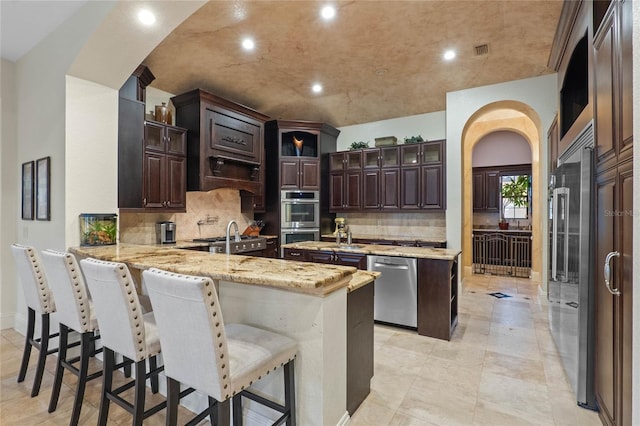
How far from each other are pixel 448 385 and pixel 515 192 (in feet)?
20.9

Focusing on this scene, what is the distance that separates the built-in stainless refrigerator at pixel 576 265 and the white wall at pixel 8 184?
5.05m

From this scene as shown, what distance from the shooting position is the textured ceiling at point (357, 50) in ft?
9.77

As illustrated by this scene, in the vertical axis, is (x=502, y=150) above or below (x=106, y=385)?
above

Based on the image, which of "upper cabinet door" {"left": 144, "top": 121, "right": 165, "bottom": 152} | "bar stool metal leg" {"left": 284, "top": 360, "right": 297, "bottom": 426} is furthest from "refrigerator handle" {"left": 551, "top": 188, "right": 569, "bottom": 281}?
"upper cabinet door" {"left": 144, "top": 121, "right": 165, "bottom": 152}

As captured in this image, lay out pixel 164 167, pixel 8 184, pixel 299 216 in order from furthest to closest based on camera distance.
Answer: pixel 299 216 < pixel 164 167 < pixel 8 184

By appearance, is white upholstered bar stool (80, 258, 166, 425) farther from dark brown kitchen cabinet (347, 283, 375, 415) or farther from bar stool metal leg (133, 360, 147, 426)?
dark brown kitchen cabinet (347, 283, 375, 415)

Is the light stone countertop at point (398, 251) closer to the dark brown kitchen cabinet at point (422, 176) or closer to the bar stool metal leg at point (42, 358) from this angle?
the dark brown kitchen cabinet at point (422, 176)

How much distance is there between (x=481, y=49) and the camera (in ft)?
11.9

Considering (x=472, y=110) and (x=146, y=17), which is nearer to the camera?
(x=146, y=17)

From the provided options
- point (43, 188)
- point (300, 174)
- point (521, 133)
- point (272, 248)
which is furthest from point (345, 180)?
point (43, 188)

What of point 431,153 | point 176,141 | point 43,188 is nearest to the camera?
point 43,188

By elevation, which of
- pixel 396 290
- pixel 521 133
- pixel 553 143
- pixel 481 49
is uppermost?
pixel 481 49

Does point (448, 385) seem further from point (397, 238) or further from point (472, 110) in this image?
point (472, 110)

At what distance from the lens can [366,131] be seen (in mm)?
6004
